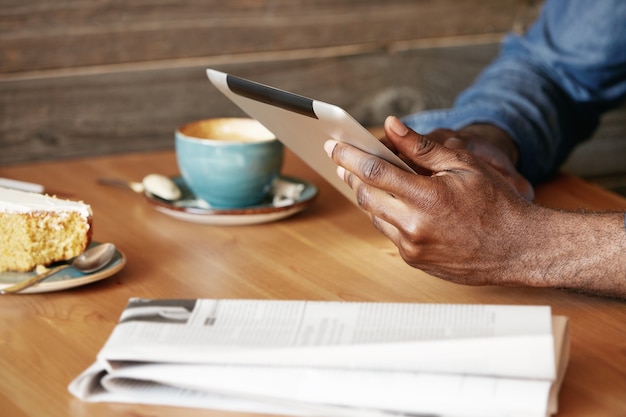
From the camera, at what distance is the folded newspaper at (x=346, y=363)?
0.66 m

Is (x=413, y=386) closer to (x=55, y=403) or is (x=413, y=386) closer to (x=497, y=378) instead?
(x=497, y=378)

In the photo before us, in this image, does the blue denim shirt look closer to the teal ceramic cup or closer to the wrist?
the wrist

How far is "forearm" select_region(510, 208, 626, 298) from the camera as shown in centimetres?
91

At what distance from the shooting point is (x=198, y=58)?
1829 mm

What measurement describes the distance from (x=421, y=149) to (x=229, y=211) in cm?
29

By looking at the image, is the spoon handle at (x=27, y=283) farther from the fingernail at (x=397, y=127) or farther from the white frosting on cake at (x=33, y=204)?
the fingernail at (x=397, y=127)

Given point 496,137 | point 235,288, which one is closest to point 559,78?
point 496,137

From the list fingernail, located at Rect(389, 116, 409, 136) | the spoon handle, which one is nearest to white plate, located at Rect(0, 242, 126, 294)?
the spoon handle

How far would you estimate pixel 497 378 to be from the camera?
67cm

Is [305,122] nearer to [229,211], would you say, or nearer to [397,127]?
[397,127]

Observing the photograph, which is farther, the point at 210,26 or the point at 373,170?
the point at 210,26

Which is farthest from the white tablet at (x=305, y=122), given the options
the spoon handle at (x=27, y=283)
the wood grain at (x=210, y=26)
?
the wood grain at (x=210, y=26)

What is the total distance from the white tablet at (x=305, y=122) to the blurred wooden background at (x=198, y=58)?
0.78 meters

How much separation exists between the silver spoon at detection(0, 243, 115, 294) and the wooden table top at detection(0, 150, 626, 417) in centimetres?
2
